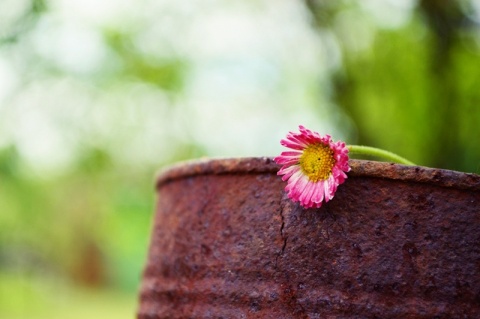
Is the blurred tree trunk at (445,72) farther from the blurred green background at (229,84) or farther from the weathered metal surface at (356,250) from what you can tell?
the weathered metal surface at (356,250)

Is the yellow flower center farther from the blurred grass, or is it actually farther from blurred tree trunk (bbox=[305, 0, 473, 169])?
the blurred grass

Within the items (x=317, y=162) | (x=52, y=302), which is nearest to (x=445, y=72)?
(x=317, y=162)

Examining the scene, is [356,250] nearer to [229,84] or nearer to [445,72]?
[445,72]

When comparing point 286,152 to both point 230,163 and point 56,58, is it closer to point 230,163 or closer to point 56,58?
point 230,163

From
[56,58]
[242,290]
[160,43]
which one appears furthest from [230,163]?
[160,43]

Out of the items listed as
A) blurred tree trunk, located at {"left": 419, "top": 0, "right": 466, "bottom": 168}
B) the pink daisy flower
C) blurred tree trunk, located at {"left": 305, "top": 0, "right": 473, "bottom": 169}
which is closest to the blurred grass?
blurred tree trunk, located at {"left": 305, "top": 0, "right": 473, "bottom": 169}

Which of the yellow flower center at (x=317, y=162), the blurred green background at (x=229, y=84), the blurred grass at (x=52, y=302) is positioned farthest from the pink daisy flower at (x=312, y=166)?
the blurred grass at (x=52, y=302)
